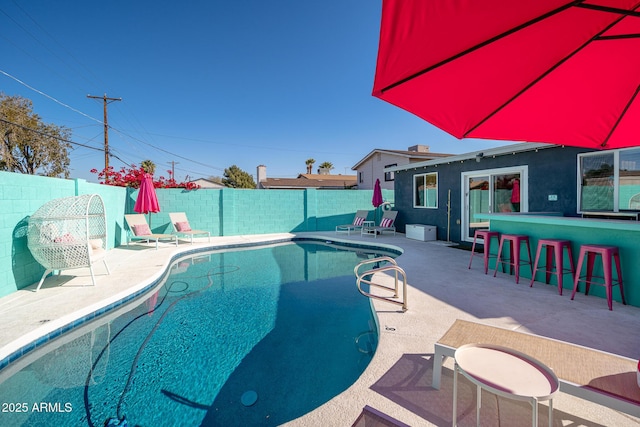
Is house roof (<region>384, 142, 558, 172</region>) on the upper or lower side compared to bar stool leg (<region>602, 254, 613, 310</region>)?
upper

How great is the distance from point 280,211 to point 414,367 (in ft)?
34.5

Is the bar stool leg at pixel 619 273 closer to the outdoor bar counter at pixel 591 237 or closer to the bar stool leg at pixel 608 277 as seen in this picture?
the outdoor bar counter at pixel 591 237

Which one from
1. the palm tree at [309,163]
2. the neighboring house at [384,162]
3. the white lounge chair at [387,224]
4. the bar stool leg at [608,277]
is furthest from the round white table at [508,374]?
the palm tree at [309,163]

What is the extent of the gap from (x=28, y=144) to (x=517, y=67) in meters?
27.4

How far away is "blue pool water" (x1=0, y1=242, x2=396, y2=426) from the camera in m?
2.52

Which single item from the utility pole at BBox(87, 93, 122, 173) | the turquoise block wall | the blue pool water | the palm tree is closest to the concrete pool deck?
the blue pool water

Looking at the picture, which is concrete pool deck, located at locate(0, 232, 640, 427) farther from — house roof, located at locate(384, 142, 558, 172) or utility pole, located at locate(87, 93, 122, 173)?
utility pole, located at locate(87, 93, 122, 173)

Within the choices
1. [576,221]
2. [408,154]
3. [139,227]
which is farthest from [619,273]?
[408,154]

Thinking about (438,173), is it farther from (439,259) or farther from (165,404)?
(165,404)

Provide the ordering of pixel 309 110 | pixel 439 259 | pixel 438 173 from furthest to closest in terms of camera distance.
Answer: pixel 309 110, pixel 438 173, pixel 439 259

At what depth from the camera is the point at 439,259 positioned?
698 cm

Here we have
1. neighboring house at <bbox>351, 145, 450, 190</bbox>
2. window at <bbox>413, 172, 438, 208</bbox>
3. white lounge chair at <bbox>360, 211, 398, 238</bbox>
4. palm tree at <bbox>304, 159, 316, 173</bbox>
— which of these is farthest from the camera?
palm tree at <bbox>304, 159, 316, 173</bbox>

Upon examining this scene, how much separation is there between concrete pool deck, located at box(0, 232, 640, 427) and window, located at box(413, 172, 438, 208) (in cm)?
393

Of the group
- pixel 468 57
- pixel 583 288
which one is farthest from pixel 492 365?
→ pixel 583 288
